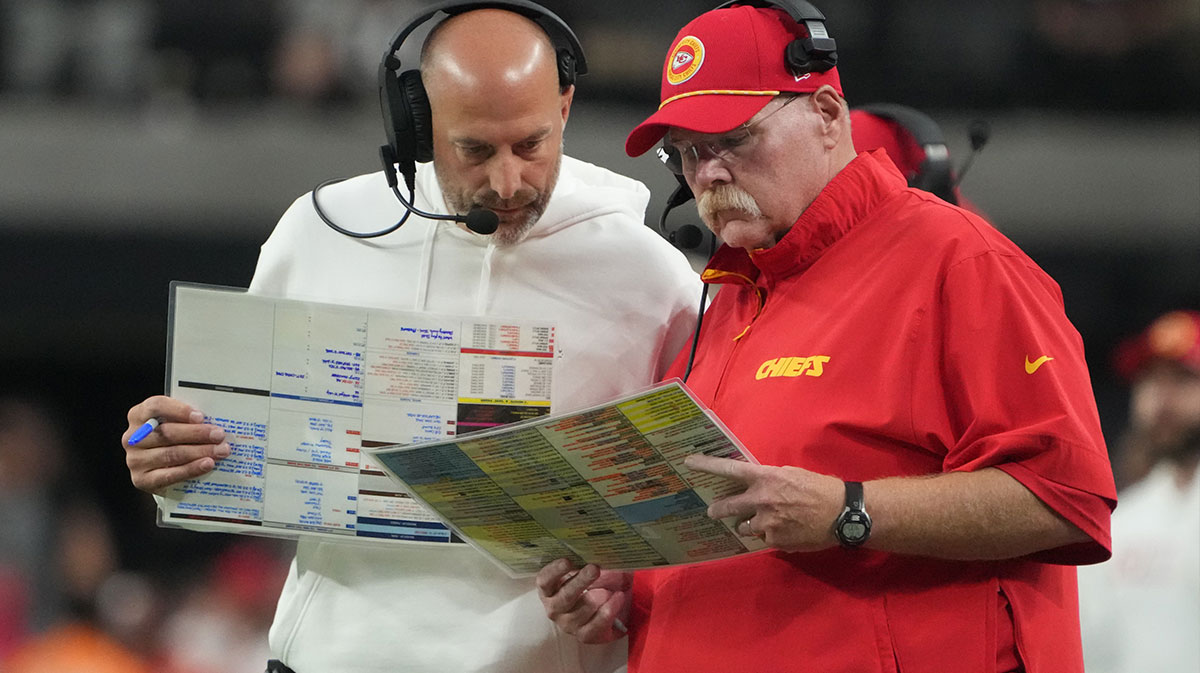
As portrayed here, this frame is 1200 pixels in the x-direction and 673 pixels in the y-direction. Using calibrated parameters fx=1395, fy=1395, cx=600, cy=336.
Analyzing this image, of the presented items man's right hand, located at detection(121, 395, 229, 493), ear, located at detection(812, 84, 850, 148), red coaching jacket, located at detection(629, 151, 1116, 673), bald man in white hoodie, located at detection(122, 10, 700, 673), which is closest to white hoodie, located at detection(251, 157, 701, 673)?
bald man in white hoodie, located at detection(122, 10, 700, 673)

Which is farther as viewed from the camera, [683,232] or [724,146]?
[683,232]

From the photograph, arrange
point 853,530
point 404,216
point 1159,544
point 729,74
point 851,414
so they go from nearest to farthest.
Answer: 1. point 853,530
2. point 851,414
3. point 729,74
4. point 404,216
5. point 1159,544

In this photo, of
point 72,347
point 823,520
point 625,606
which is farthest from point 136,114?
point 823,520

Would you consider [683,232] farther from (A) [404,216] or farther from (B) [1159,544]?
(B) [1159,544]

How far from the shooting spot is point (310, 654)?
6.77 ft

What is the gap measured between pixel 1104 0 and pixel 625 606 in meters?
6.94

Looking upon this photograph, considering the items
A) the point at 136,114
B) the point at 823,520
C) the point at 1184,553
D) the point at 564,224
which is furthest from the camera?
the point at 136,114

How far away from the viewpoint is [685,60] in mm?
1923

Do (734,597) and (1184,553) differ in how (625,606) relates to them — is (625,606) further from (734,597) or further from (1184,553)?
(1184,553)

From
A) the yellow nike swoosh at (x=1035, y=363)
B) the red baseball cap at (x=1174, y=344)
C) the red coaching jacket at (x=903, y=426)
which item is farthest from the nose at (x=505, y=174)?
the red baseball cap at (x=1174, y=344)

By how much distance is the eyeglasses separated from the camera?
1859mm

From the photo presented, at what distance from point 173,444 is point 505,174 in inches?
23.4

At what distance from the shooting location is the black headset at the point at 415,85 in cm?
205

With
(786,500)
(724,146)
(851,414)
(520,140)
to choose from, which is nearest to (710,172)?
(724,146)
